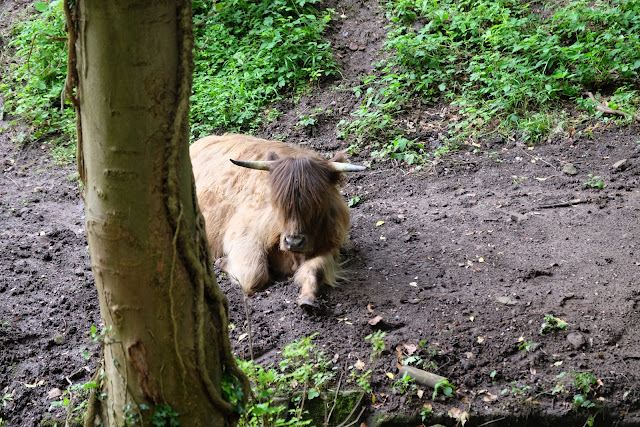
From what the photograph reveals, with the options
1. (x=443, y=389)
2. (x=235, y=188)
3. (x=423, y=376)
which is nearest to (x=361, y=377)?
(x=423, y=376)

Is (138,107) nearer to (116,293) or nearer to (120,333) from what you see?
(116,293)

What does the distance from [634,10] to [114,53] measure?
9.08 meters

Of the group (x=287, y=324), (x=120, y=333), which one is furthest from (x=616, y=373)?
(x=120, y=333)

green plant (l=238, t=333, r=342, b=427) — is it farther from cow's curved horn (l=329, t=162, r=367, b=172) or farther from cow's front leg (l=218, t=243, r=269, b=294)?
cow's curved horn (l=329, t=162, r=367, b=172)

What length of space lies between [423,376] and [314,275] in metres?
1.71

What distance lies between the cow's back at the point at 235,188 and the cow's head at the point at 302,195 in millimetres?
357

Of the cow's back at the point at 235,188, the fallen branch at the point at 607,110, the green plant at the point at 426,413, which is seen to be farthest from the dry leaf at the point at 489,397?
the fallen branch at the point at 607,110

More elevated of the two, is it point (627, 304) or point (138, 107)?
point (138, 107)

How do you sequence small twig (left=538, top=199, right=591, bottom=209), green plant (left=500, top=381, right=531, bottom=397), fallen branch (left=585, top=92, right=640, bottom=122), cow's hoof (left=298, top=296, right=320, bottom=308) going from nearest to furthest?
green plant (left=500, top=381, right=531, bottom=397)
cow's hoof (left=298, top=296, right=320, bottom=308)
small twig (left=538, top=199, right=591, bottom=209)
fallen branch (left=585, top=92, right=640, bottom=122)

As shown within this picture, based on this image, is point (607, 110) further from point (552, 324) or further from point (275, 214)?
point (275, 214)

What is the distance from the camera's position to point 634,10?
Result: 9.34 m

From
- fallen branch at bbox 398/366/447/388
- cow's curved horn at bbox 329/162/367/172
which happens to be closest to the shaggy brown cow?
cow's curved horn at bbox 329/162/367/172

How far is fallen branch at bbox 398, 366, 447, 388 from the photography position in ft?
14.2

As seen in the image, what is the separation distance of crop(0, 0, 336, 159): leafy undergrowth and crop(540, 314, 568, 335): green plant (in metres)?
6.13
